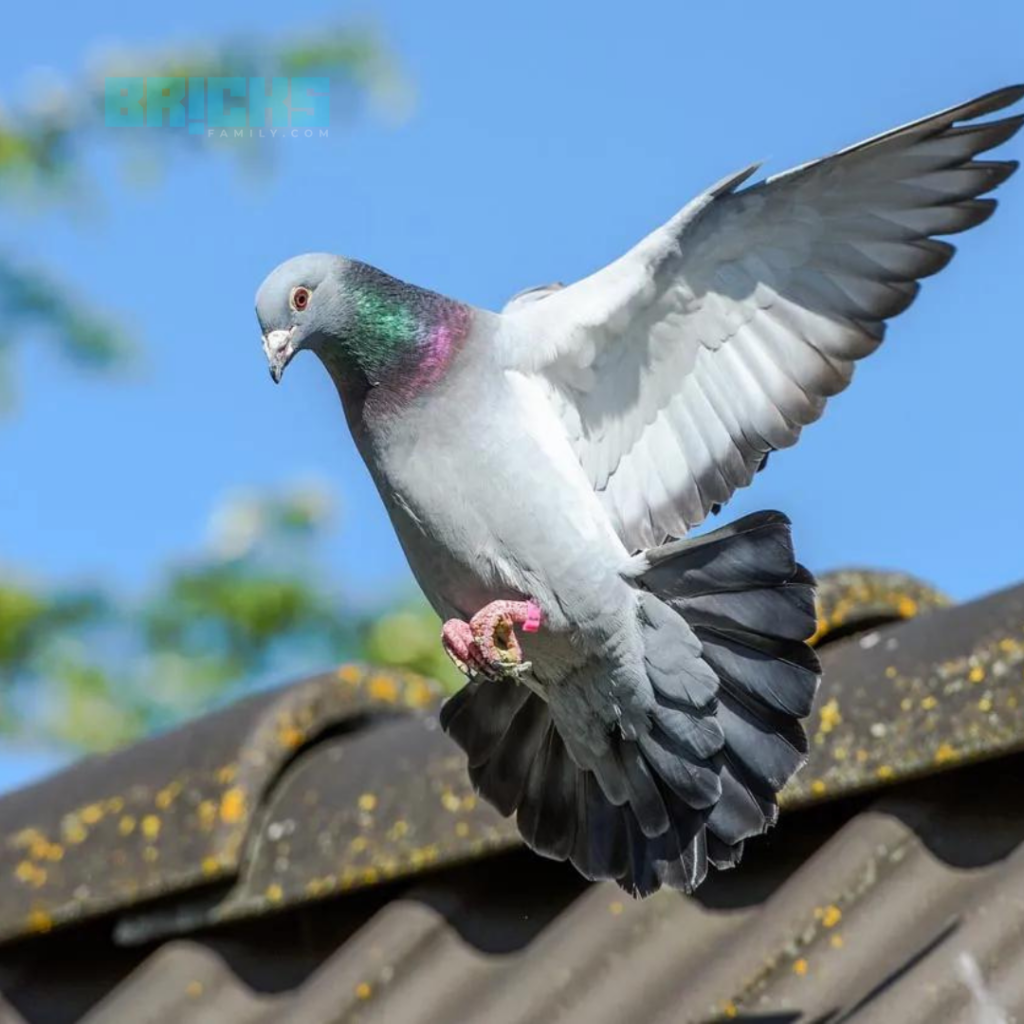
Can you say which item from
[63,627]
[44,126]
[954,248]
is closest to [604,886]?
[954,248]

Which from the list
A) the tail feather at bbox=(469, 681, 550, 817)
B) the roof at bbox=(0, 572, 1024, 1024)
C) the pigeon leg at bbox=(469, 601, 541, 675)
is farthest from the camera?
the tail feather at bbox=(469, 681, 550, 817)

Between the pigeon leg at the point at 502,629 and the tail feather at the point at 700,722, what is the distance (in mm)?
194

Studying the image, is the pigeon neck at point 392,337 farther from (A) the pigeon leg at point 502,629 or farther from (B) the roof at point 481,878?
(B) the roof at point 481,878

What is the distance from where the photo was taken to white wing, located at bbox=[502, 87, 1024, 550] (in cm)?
342

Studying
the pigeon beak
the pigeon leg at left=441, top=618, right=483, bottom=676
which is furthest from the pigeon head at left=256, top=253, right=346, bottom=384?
the pigeon leg at left=441, top=618, right=483, bottom=676

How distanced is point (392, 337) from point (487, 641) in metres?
0.61

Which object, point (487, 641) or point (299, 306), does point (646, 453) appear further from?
point (299, 306)

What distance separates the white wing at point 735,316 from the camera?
134 inches

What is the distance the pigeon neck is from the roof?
960mm

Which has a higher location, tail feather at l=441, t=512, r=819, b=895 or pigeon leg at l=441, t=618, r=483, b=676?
pigeon leg at l=441, t=618, r=483, b=676

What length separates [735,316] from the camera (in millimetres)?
3613

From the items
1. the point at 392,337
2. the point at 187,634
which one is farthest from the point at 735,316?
the point at 187,634

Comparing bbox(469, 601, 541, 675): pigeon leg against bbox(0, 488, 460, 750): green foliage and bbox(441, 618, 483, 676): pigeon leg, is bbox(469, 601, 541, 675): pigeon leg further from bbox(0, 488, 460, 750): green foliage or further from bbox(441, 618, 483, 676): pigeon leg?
bbox(0, 488, 460, 750): green foliage

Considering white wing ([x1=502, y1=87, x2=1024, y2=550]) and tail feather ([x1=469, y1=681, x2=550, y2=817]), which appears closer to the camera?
white wing ([x1=502, y1=87, x2=1024, y2=550])
